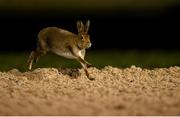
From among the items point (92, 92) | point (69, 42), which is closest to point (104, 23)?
point (69, 42)

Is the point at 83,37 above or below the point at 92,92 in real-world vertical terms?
above

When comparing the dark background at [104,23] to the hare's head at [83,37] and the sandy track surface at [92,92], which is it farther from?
the hare's head at [83,37]

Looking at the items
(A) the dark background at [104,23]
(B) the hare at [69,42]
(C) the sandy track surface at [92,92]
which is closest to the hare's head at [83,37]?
(B) the hare at [69,42]

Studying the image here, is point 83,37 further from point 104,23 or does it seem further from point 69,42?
point 104,23

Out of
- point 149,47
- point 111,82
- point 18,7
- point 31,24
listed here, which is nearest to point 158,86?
point 111,82

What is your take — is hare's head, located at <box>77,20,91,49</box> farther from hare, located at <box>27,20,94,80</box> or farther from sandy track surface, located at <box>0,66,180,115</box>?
sandy track surface, located at <box>0,66,180,115</box>
